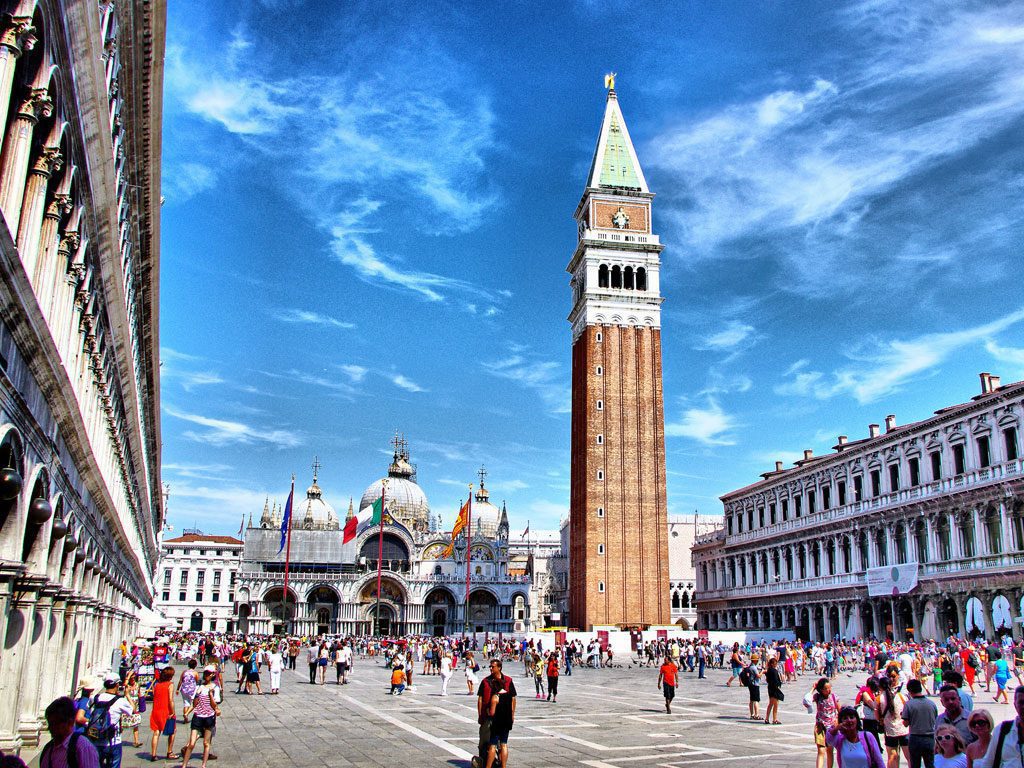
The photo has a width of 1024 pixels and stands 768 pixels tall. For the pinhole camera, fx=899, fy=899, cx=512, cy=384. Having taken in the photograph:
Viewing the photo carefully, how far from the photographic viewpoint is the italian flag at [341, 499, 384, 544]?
217 ft

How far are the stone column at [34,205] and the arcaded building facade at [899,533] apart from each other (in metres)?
36.0

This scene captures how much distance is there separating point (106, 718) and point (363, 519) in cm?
8081

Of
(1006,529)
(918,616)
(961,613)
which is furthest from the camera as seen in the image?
(918,616)

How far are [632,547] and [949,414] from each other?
26330 millimetres

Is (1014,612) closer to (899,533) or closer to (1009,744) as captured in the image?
(899,533)

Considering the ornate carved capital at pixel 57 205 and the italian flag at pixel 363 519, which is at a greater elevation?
the italian flag at pixel 363 519

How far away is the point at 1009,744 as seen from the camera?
644 centimetres

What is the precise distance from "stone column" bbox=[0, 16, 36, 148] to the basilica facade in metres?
69.7

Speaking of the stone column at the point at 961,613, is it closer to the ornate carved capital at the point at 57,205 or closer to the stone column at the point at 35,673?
the stone column at the point at 35,673

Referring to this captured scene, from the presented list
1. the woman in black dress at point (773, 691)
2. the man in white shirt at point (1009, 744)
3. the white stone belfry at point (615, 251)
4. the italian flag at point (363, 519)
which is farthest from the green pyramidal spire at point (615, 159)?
the man in white shirt at point (1009, 744)

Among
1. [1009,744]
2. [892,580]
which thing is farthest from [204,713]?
[892,580]

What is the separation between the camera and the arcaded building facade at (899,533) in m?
36.2

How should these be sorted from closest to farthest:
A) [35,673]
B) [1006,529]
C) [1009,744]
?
[1009,744] → [35,673] → [1006,529]

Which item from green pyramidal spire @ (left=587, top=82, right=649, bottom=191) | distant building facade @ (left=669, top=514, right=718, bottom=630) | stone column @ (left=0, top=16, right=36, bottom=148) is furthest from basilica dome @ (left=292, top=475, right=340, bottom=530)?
stone column @ (left=0, top=16, right=36, bottom=148)
